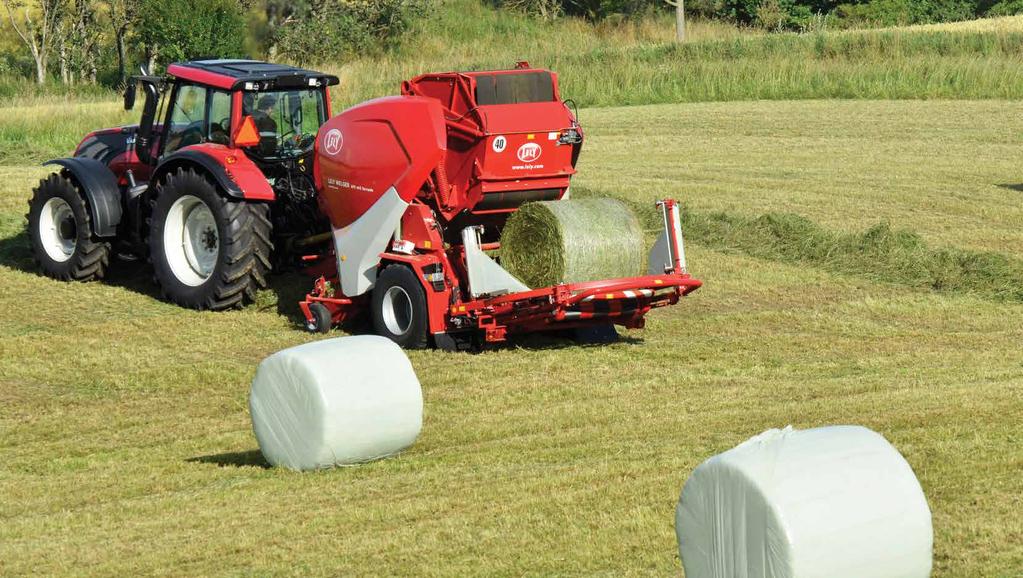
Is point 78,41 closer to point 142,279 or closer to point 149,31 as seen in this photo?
point 149,31

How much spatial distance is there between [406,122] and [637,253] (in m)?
2.14

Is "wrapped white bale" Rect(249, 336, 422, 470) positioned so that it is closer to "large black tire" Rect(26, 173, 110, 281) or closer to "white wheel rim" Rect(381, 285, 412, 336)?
"white wheel rim" Rect(381, 285, 412, 336)

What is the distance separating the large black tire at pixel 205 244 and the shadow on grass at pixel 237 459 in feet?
14.1

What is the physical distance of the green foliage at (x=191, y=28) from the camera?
29391 millimetres

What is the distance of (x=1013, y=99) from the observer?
29.4 meters

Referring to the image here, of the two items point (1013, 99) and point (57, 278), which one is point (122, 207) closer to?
point (57, 278)

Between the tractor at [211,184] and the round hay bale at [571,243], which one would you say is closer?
the round hay bale at [571,243]

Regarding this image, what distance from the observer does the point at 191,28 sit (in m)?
30.8

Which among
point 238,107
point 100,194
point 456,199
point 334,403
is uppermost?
point 238,107

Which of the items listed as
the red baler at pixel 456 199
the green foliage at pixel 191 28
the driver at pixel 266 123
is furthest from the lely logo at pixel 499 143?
the green foliage at pixel 191 28

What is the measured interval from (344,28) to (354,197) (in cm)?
2571

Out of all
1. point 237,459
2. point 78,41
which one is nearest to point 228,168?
point 237,459

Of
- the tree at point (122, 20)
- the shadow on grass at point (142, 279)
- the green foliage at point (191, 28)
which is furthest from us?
the tree at point (122, 20)

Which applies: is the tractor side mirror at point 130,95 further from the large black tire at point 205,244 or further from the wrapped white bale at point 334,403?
the wrapped white bale at point 334,403
